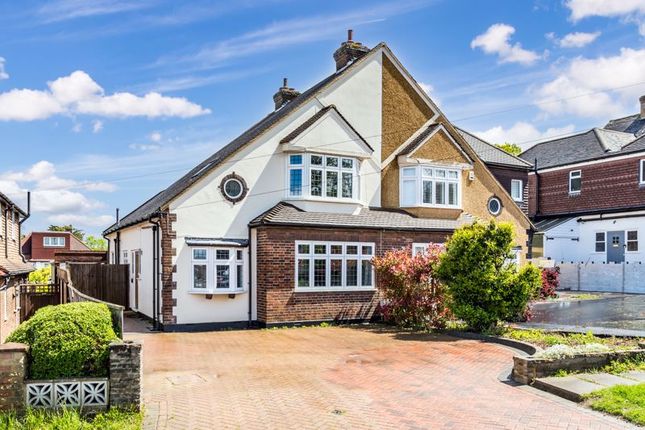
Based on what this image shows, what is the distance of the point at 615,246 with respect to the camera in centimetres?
3161

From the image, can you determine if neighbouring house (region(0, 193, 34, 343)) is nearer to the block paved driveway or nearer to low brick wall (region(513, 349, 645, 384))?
the block paved driveway

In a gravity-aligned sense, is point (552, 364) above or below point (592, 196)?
below

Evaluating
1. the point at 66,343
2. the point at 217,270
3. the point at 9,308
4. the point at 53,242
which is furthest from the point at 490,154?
the point at 53,242

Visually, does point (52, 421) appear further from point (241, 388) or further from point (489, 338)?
point (489, 338)

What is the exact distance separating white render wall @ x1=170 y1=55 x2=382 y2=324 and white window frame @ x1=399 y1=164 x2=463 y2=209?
44.0 inches

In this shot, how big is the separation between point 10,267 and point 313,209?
10159 mm

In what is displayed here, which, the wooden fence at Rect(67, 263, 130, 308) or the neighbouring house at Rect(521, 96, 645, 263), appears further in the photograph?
the neighbouring house at Rect(521, 96, 645, 263)

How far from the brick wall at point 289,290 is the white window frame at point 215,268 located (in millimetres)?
Answer: 556

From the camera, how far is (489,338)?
14547 mm

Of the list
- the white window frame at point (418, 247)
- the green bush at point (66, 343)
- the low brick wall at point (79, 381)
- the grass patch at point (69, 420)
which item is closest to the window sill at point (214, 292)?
the white window frame at point (418, 247)

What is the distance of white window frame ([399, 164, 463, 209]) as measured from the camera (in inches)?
824

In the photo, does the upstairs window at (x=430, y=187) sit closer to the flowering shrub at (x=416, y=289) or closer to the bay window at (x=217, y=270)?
the flowering shrub at (x=416, y=289)

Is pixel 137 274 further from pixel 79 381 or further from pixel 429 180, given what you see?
pixel 79 381

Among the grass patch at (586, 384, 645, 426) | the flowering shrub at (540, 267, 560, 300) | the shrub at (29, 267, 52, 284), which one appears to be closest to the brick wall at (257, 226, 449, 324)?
the grass patch at (586, 384, 645, 426)
